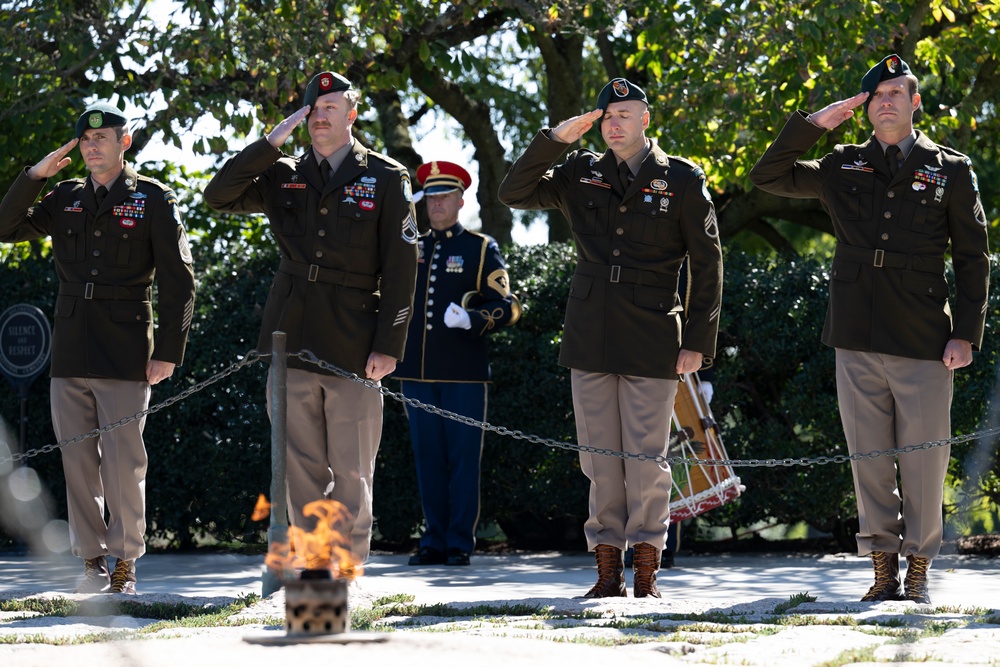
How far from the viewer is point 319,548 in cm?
475

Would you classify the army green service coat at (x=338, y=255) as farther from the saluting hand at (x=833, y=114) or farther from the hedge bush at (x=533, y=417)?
the hedge bush at (x=533, y=417)

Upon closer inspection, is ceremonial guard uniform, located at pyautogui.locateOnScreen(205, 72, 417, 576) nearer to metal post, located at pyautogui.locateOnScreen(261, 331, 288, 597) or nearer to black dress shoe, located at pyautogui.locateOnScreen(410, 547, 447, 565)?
metal post, located at pyautogui.locateOnScreen(261, 331, 288, 597)

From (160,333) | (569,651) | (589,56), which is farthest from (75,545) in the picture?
(589,56)

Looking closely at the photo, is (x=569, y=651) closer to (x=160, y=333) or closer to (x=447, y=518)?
(x=160, y=333)

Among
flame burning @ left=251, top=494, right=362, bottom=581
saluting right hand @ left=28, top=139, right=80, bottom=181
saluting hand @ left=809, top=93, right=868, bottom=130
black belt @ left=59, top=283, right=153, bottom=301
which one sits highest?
saluting hand @ left=809, top=93, right=868, bottom=130

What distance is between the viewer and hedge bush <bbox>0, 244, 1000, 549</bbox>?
8906mm

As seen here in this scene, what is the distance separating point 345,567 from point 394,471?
3782mm

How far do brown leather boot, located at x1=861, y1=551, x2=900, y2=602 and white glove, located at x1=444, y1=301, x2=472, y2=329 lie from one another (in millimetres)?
3054

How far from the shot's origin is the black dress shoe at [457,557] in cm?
862

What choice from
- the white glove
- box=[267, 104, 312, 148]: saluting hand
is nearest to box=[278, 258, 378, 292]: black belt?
box=[267, 104, 312, 148]: saluting hand

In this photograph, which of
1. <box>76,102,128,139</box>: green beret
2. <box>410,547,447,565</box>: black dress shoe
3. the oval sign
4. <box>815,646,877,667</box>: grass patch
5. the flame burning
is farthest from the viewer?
the oval sign

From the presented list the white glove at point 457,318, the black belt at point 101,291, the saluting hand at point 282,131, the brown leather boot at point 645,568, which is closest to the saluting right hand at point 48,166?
the black belt at point 101,291

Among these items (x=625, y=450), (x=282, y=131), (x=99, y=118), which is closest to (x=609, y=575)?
(x=625, y=450)

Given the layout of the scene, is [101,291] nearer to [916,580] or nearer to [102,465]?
[102,465]
